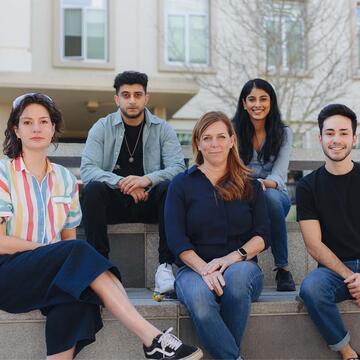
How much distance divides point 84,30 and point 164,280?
9.44m

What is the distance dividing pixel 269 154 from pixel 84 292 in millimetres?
1955

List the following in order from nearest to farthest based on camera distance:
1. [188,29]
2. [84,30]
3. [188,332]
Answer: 1. [188,332]
2. [84,30]
3. [188,29]

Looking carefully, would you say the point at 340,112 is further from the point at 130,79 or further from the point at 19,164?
the point at 19,164

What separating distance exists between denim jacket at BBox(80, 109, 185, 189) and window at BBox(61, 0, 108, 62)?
7969mm

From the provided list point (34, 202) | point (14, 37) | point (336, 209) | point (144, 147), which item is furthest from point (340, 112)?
point (14, 37)

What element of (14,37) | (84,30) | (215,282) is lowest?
(215,282)

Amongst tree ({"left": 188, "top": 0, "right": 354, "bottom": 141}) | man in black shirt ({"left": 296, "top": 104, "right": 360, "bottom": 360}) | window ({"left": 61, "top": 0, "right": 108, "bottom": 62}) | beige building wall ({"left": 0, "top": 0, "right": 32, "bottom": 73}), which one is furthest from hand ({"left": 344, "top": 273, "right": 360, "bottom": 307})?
window ({"left": 61, "top": 0, "right": 108, "bottom": 62})

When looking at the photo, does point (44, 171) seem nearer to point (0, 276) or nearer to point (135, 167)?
point (0, 276)

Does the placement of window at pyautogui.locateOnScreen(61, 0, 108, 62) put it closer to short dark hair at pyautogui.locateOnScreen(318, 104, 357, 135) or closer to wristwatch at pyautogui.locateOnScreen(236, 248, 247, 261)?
short dark hair at pyautogui.locateOnScreen(318, 104, 357, 135)

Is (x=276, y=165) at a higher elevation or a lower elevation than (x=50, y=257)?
higher

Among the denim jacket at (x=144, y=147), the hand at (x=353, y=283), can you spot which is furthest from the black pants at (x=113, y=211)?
the hand at (x=353, y=283)

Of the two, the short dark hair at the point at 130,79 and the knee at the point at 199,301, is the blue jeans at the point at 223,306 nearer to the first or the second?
the knee at the point at 199,301

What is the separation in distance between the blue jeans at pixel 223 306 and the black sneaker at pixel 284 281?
791mm

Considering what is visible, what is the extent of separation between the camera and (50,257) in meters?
2.88
